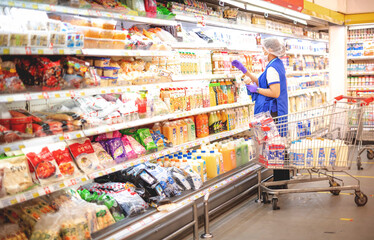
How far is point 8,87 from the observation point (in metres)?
2.59

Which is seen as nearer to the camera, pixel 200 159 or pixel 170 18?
pixel 170 18

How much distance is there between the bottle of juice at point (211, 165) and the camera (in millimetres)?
4480

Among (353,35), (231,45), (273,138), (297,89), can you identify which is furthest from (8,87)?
(353,35)

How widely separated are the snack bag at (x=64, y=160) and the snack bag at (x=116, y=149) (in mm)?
479

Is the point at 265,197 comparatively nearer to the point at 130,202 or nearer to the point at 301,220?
the point at 301,220

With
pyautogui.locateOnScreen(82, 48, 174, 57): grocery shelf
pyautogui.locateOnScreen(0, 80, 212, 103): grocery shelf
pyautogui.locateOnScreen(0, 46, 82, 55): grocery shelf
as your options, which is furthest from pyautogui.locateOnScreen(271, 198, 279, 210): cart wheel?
pyautogui.locateOnScreen(0, 46, 82, 55): grocery shelf

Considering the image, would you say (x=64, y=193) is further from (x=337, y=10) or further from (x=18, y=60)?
(x=337, y=10)

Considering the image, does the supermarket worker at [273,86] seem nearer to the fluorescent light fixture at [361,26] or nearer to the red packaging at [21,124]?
the red packaging at [21,124]

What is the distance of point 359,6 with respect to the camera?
27.9 ft

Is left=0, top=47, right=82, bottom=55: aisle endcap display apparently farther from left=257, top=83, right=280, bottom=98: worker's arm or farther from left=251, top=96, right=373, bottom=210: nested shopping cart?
left=257, top=83, right=280, bottom=98: worker's arm

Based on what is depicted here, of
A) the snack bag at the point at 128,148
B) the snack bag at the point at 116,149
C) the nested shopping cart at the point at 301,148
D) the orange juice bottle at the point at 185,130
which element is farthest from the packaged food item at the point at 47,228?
the nested shopping cart at the point at 301,148

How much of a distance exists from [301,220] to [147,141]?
1.81 meters

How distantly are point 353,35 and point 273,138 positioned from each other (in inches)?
247

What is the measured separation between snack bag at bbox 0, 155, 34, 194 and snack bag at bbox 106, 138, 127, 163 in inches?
36.0
